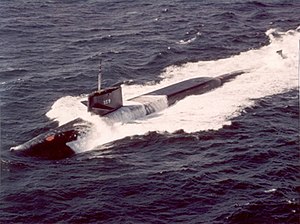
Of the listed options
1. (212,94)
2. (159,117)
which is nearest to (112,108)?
(159,117)

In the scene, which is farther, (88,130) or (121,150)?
(88,130)

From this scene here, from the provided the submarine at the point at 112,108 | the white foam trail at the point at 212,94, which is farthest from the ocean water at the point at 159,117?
the submarine at the point at 112,108

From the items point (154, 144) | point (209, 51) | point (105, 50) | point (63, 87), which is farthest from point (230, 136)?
point (105, 50)

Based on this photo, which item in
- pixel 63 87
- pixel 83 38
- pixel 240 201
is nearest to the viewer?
pixel 240 201

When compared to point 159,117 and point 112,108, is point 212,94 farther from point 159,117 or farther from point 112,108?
point 112,108

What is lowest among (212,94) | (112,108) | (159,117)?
(212,94)

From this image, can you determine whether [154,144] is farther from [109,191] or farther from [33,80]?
[33,80]
